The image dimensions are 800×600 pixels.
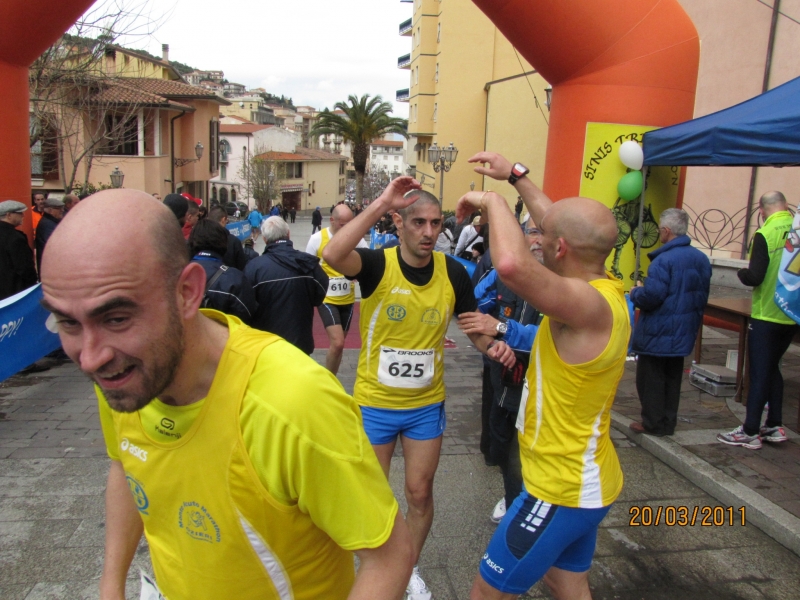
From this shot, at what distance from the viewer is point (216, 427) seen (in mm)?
1290

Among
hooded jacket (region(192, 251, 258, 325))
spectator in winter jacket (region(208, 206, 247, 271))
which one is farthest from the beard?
spectator in winter jacket (region(208, 206, 247, 271))

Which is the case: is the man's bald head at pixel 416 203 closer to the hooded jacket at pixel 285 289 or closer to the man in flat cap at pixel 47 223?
the hooded jacket at pixel 285 289

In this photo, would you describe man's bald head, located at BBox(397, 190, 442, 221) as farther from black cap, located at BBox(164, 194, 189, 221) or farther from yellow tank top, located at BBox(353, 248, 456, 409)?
black cap, located at BBox(164, 194, 189, 221)

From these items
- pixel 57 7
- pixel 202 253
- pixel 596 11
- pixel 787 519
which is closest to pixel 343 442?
pixel 202 253

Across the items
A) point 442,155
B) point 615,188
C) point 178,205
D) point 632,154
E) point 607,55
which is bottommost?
point 178,205

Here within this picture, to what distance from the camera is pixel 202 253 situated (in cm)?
430

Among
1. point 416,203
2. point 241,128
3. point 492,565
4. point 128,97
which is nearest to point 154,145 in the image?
point 128,97

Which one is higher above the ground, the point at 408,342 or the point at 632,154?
the point at 632,154

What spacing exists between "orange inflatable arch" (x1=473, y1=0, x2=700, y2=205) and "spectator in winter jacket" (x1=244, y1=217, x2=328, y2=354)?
3252 millimetres

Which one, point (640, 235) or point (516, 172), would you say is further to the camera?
point (640, 235)

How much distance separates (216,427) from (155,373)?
18 centimetres

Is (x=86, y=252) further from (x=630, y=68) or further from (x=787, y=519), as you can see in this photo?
(x=630, y=68)

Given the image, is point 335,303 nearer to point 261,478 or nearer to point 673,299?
point 673,299
